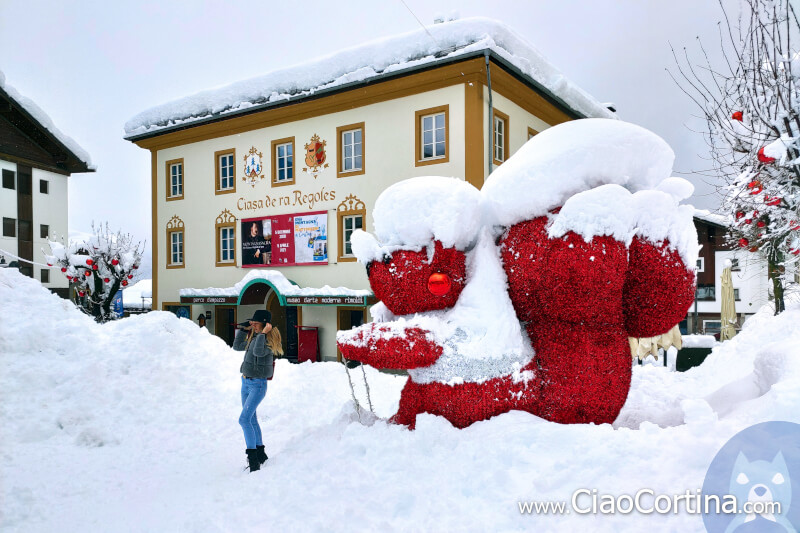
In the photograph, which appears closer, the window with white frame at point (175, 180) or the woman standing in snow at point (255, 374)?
the woman standing in snow at point (255, 374)

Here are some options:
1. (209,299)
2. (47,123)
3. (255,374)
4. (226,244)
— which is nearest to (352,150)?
(226,244)

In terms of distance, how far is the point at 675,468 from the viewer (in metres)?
3.03

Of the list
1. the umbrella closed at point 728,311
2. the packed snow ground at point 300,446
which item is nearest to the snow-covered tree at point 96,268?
the packed snow ground at point 300,446

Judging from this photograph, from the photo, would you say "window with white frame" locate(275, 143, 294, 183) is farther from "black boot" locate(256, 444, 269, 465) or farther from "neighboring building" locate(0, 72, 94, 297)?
"black boot" locate(256, 444, 269, 465)

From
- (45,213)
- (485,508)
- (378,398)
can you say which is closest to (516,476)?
(485,508)

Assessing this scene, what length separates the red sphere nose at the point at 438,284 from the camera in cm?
445

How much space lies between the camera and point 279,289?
1374 centimetres

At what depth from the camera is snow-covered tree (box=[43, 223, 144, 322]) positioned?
14.5 meters

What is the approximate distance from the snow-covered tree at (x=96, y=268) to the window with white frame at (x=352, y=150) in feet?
24.6

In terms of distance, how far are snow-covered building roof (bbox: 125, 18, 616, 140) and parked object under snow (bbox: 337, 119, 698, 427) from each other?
7.06 metres

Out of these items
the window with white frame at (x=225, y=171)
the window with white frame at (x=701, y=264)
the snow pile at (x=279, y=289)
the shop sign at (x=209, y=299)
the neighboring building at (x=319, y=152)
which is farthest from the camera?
the window with white frame at (x=701, y=264)

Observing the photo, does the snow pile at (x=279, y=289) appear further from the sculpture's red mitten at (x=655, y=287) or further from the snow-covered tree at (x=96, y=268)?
the sculpture's red mitten at (x=655, y=287)

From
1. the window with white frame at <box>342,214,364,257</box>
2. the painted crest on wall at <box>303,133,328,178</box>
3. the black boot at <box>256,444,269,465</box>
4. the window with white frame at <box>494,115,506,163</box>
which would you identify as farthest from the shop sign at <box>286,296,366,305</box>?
the black boot at <box>256,444,269,465</box>

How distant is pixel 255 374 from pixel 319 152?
951cm
